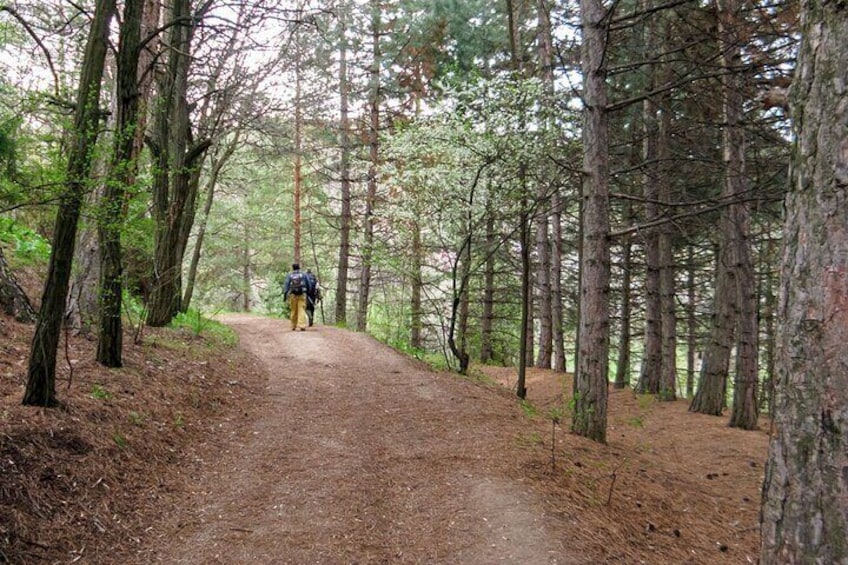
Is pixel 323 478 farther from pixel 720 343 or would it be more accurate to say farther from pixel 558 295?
pixel 558 295

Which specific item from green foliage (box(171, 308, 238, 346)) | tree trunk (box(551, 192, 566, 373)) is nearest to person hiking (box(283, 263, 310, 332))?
green foliage (box(171, 308, 238, 346))

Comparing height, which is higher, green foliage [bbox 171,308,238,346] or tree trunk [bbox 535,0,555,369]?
tree trunk [bbox 535,0,555,369]

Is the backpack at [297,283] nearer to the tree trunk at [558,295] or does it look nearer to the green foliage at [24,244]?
the green foliage at [24,244]

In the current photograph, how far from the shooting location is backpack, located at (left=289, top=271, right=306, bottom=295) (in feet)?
46.1

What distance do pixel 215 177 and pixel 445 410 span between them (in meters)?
9.88

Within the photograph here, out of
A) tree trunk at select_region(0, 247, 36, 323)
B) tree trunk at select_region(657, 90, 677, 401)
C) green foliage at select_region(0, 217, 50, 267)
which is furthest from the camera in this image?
tree trunk at select_region(657, 90, 677, 401)

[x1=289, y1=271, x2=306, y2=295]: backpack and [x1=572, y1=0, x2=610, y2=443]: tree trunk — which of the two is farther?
[x1=289, y1=271, x2=306, y2=295]: backpack

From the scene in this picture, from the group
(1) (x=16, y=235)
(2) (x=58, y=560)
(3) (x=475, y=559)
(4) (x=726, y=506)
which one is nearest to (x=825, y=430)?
(3) (x=475, y=559)

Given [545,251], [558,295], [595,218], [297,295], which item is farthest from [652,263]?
[297,295]

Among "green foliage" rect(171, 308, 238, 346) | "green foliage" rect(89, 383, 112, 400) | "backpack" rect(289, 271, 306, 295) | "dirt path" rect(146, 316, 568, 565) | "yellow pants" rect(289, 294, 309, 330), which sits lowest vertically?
"dirt path" rect(146, 316, 568, 565)

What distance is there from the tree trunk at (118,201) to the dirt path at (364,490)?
6.04ft

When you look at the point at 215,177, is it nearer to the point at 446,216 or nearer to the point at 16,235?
the point at 16,235

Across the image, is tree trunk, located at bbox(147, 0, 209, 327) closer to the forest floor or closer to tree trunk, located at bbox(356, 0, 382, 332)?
the forest floor

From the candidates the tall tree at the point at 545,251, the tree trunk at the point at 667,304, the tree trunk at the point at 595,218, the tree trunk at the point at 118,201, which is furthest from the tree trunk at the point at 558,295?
the tree trunk at the point at 118,201
